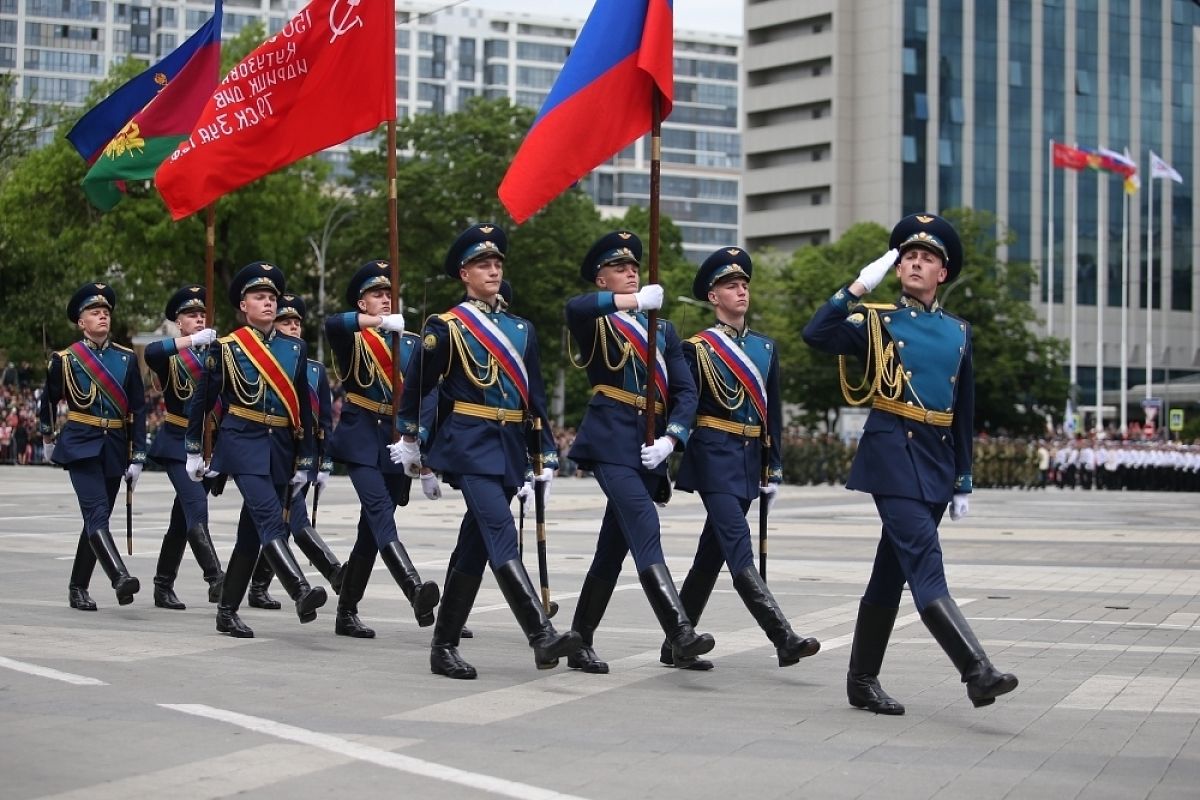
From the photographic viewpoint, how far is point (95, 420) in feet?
43.0

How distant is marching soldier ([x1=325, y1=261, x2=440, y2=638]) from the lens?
11625mm

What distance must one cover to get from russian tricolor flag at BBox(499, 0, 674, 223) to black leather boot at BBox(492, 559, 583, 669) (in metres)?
2.04

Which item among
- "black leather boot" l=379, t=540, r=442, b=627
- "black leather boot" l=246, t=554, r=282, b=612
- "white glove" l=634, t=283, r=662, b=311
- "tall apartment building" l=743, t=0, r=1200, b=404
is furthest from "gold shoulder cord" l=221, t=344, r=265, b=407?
"tall apartment building" l=743, t=0, r=1200, b=404

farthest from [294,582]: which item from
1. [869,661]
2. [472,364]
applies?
[869,661]

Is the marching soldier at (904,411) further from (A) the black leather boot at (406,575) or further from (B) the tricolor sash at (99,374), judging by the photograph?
(B) the tricolor sash at (99,374)

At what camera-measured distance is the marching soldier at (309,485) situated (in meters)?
12.4

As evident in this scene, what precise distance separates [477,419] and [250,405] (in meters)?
2.57

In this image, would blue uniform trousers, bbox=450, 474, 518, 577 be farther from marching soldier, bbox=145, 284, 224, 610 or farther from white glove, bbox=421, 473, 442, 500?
marching soldier, bbox=145, 284, 224, 610

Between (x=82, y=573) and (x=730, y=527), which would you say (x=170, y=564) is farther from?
(x=730, y=527)

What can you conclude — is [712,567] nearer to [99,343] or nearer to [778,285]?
[99,343]

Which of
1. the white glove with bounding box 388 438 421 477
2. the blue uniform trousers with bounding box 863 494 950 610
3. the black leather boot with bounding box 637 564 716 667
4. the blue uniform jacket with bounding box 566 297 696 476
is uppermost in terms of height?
the blue uniform jacket with bounding box 566 297 696 476

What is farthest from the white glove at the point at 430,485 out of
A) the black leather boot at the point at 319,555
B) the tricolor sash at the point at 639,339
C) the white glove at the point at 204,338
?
the white glove at the point at 204,338

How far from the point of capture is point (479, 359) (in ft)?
32.1

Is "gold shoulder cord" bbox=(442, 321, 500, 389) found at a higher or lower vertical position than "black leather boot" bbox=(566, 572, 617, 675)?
higher
